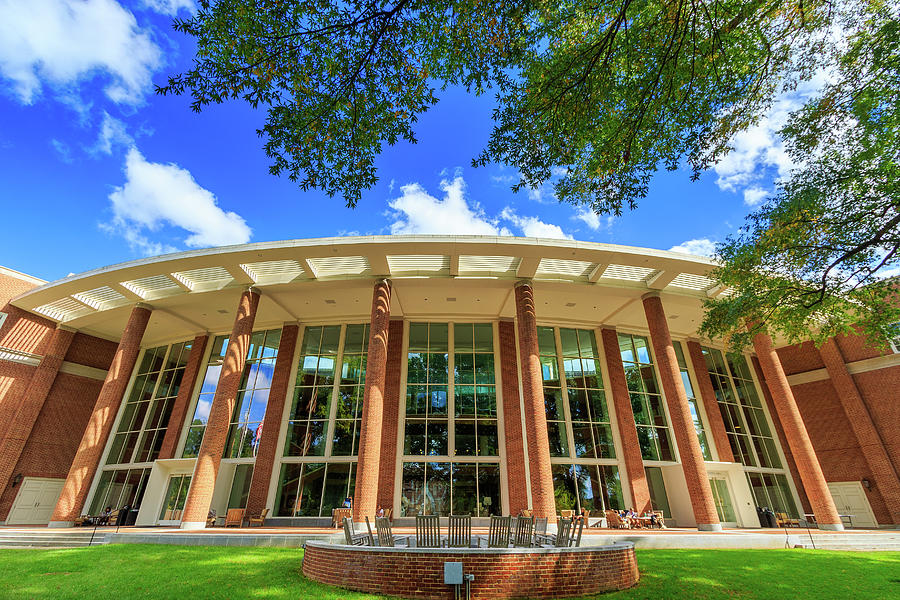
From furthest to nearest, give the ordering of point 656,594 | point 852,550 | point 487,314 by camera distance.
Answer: point 487,314, point 852,550, point 656,594

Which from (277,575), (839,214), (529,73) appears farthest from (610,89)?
(277,575)

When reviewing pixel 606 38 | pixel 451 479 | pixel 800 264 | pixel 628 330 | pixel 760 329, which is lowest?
pixel 451 479

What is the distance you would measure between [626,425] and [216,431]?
16965 mm

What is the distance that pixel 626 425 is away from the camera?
64.1 feet

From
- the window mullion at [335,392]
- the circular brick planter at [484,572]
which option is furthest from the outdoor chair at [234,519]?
the circular brick planter at [484,572]

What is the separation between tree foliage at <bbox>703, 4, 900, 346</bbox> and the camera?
275 inches

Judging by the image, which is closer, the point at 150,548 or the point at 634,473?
the point at 150,548

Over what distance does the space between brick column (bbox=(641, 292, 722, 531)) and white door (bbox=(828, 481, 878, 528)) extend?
34.2 ft

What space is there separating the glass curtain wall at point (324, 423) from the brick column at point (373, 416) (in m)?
3.61

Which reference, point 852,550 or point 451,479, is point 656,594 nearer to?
point 852,550

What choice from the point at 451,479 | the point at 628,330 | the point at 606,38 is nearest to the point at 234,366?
the point at 451,479

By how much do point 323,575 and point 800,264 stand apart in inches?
422

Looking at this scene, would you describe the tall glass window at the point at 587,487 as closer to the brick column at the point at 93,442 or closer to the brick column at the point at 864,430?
the brick column at the point at 864,430

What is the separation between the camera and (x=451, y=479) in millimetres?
17953
